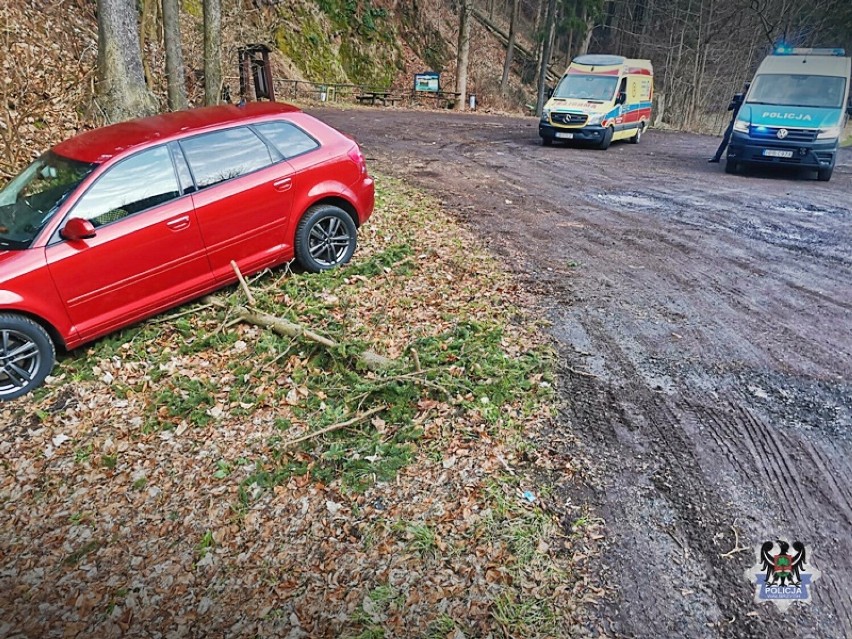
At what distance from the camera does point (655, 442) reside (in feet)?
12.8

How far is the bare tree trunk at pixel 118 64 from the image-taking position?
8.84 m

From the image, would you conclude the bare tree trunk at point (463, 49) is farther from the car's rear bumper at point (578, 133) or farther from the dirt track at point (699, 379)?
the dirt track at point (699, 379)

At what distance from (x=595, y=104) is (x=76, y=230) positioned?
14.5 m

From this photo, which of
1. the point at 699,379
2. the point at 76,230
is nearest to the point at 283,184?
the point at 76,230

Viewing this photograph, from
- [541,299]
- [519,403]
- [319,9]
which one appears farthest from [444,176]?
[319,9]

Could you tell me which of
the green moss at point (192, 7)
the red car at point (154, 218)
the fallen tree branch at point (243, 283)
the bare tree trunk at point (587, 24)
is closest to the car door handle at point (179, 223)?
the red car at point (154, 218)

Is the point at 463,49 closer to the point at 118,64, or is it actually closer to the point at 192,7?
the point at 192,7

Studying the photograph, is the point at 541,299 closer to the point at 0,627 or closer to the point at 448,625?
the point at 448,625

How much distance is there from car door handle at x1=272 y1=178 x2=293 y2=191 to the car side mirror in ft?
6.02

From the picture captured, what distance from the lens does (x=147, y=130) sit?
5.52 metres

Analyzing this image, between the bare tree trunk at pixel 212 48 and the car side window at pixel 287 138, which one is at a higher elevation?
the bare tree trunk at pixel 212 48

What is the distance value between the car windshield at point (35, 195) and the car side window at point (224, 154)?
2.95 feet

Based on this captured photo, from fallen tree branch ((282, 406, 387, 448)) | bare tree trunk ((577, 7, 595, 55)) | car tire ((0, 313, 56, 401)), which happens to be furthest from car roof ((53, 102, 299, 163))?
bare tree trunk ((577, 7, 595, 55))

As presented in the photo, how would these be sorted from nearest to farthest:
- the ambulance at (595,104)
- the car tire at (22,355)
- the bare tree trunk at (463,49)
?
the car tire at (22,355)
the ambulance at (595,104)
the bare tree trunk at (463,49)
